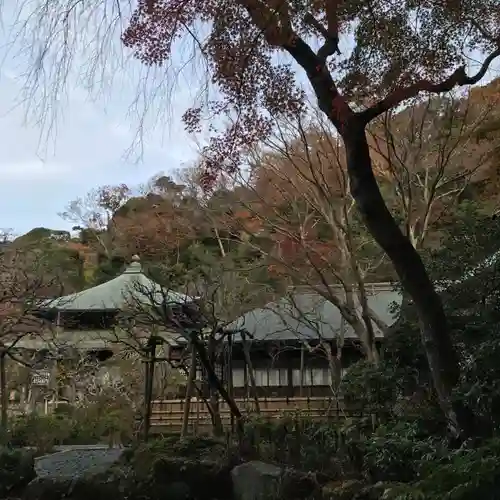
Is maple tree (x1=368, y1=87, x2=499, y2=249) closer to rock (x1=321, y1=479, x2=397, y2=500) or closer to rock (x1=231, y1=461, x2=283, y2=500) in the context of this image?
rock (x1=231, y1=461, x2=283, y2=500)

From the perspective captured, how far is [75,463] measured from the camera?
22.0 ft

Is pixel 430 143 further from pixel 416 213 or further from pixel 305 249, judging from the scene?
pixel 305 249

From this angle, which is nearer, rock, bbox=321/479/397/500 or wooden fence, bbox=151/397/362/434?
rock, bbox=321/479/397/500

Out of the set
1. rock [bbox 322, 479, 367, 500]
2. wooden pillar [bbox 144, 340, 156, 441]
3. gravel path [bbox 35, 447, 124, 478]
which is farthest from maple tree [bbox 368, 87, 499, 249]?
rock [bbox 322, 479, 367, 500]

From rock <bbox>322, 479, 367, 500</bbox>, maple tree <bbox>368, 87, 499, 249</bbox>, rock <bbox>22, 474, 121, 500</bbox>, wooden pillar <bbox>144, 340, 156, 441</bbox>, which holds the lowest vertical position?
rock <bbox>22, 474, 121, 500</bbox>

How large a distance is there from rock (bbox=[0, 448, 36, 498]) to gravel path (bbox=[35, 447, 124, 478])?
0.14 metres

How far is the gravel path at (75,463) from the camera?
6.37 m

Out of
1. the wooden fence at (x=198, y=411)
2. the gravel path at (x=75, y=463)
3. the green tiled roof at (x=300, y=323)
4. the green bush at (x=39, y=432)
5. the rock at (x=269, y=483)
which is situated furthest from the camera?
the green tiled roof at (x=300, y=323)

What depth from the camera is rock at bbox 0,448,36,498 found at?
622 cm

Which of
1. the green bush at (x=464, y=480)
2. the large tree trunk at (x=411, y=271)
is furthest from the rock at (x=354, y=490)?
the large tree trunk at (x=411, y=271)

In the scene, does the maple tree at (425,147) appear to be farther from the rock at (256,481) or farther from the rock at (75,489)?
the rock at (75,489)

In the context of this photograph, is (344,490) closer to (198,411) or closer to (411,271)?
(411,271)

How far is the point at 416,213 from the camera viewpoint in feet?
40.2

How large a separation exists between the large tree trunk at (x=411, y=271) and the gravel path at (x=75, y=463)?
3.43m
